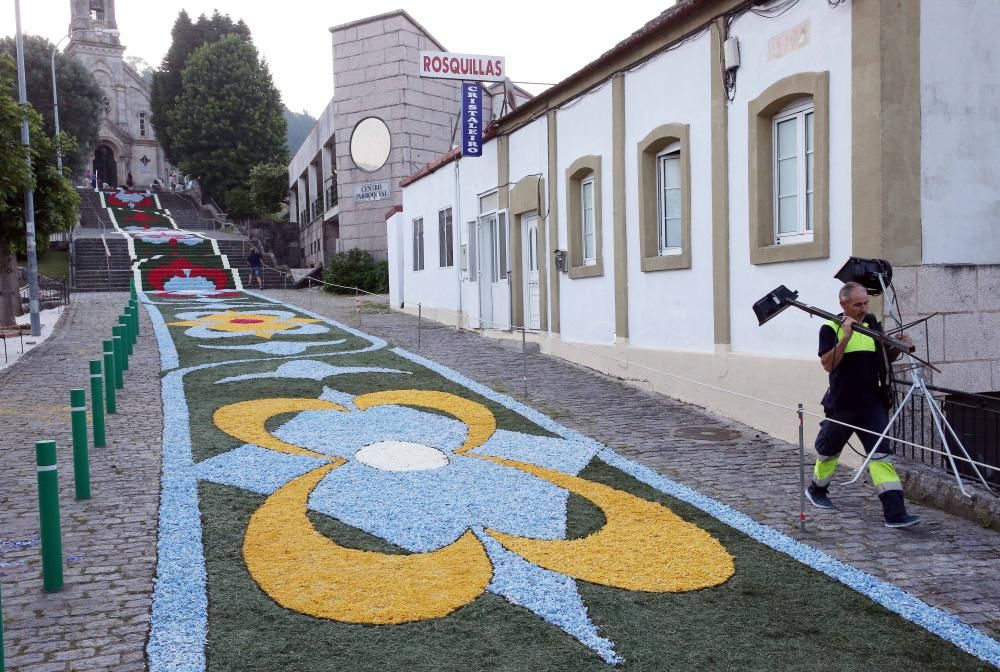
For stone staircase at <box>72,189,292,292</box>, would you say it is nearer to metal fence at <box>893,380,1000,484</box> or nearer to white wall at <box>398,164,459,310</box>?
white wall at <box>398,164,459,310</box>

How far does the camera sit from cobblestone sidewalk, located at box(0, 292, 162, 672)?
15.9 ft

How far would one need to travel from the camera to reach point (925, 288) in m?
8.85

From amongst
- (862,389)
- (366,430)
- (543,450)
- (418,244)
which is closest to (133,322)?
(418,244)

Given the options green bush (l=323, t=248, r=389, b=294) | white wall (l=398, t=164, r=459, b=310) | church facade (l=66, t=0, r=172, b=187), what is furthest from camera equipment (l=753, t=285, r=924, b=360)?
church facade (l=66, t=0, r=172, b=187)

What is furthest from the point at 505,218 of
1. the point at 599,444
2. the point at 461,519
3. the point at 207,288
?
the point at 207,288

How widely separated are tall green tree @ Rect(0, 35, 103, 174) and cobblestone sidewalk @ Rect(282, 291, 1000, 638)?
168 feet

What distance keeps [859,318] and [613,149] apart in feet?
23.8

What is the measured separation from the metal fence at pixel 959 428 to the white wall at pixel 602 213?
19.6ft

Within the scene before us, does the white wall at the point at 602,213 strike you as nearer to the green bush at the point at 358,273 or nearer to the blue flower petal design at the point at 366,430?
the blue flower petal design at the point at 366,430

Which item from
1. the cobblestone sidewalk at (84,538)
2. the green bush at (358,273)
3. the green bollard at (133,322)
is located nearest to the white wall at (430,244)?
the green bollard at (133,322)

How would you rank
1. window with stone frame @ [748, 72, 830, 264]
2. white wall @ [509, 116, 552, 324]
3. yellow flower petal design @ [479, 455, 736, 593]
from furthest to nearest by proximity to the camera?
1. white wall @ [509, 116, 552, 324]
2. window with stone frame @ [748, 72, 830, 264]
3. yellow flower petal design @ [479, 455, 736, 593]

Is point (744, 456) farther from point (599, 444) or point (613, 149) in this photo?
point (613, 149)

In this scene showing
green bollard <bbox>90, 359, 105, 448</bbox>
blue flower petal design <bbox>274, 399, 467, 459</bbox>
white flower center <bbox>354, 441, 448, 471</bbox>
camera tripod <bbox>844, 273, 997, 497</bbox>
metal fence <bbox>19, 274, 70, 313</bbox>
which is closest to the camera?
camera tripod <bbox>844, 273, 997, 497</bbox>

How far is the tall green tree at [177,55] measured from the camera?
6425 cm
